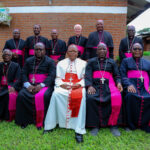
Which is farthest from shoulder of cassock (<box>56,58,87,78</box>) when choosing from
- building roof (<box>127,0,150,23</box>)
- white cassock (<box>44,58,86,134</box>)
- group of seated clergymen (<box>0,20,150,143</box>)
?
building roof (<box>127,0,150,23</box>)

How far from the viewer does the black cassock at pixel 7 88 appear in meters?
3.90

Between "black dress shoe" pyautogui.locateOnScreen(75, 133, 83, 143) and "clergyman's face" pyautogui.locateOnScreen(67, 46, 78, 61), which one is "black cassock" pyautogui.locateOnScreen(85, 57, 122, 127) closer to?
"black dress shoe" pyautogui.locateOnScreen(75, 133, 83, 143)

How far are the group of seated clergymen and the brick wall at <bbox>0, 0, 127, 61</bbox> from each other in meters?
3.27

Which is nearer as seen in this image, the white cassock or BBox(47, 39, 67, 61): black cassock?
the white cassock

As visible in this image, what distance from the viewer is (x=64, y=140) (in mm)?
2965

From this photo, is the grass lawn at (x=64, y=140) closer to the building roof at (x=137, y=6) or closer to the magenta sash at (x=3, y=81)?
the magenta sash at (x=3, y=81)

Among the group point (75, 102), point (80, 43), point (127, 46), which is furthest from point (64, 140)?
point (127, 46)

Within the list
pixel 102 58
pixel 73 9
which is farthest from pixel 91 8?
pixel 102 58

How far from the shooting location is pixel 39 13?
7062 millimetres

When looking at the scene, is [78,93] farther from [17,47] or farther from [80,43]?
[17,47]

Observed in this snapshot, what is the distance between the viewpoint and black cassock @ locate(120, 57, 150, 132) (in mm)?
3428

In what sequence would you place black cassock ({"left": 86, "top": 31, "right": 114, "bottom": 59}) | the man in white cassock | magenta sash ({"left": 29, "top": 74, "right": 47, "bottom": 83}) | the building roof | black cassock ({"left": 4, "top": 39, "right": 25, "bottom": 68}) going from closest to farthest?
the man in white cassock, magenta sash ({"left": 29, "top": 74, "right": 47, "bottom": 83}), black cassock ({"left": 86, "top": 31, "right": 114, "bottom": 59}), black cassock ({"left": 4, "top": 39, "right": 25, "bottom": 68}), the building roof

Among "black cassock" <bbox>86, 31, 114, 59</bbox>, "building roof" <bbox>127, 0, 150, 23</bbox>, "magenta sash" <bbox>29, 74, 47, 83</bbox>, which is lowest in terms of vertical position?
"magenta sash" <bbox>29, 74, 47, 83</bbox>

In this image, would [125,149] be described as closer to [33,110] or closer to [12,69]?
[33,110]
